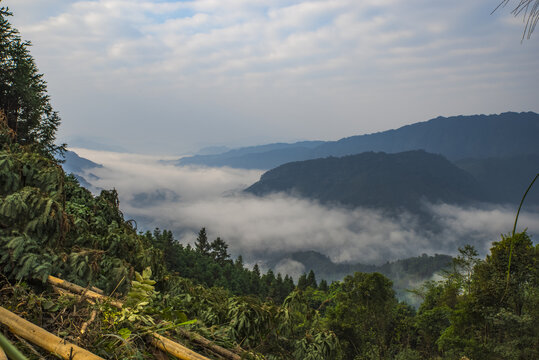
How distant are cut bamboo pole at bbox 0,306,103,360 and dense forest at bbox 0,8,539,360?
0.07 ft

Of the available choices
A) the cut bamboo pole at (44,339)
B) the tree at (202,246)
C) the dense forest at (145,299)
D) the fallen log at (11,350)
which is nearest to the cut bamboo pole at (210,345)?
the dense forest at (145,299)

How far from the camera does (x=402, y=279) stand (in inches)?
5586

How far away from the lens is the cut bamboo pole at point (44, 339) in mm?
1814

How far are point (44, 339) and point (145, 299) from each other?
0.98m

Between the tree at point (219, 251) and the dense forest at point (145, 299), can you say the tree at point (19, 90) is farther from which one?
the tree at point (219, 251)

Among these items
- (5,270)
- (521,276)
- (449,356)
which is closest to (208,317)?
(5,270)

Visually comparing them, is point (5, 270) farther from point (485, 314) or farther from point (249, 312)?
point (485, 314)

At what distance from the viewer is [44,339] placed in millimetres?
1931

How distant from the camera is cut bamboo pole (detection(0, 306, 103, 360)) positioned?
1.81m

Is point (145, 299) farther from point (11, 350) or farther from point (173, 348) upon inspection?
point (11, 350)

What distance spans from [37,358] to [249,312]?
8.15ft

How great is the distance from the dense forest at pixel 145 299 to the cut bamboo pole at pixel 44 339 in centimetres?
2

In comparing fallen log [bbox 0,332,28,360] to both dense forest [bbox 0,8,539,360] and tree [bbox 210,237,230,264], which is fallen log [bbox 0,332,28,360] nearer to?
dense forest [bbox 0,8,539,360]

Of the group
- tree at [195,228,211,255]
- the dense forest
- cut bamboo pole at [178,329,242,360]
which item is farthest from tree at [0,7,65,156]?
tree at [195,228,211,255]
